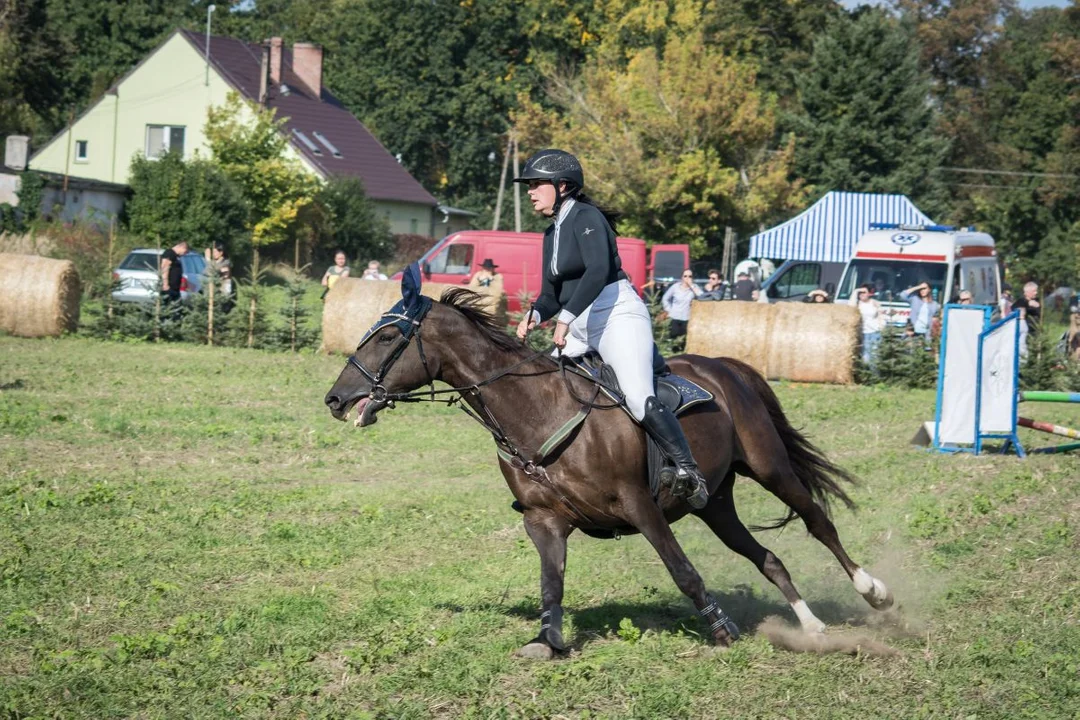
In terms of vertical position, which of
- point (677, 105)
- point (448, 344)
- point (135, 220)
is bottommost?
point (448, 344)

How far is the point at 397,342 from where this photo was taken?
6598mm

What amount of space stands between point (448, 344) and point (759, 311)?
52.7 ft

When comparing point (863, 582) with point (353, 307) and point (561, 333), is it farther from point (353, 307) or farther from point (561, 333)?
point (353, 307)

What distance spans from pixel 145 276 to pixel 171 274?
752 cm

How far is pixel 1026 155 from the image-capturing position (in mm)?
61500

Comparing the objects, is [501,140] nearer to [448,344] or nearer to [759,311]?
[759,311]

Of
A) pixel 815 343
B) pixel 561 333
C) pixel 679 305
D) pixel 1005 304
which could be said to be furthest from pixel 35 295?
pixel 561 333

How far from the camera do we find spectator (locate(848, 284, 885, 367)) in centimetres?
2247

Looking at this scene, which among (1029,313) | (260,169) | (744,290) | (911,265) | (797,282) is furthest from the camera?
(260,169)

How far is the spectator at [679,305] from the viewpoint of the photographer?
933 inches

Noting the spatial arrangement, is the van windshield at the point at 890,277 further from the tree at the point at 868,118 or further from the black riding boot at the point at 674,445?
the tree at the point at 868,118

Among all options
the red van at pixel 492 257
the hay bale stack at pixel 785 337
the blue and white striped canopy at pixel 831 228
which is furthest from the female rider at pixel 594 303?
the blue and white striped canopy at pixel 831 228

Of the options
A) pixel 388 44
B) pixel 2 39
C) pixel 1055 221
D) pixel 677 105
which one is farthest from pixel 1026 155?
pixel 2 39

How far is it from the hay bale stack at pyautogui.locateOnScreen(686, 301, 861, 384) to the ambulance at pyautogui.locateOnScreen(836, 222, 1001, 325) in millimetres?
2802
